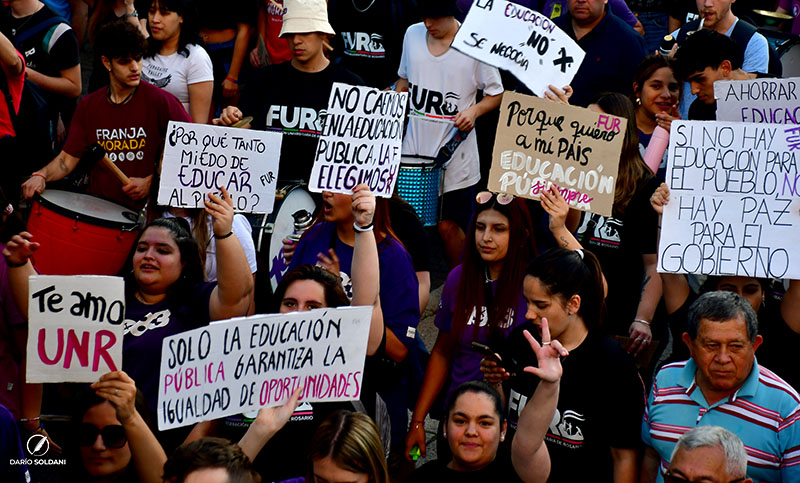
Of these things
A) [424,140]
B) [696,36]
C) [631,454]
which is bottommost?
[631,454]

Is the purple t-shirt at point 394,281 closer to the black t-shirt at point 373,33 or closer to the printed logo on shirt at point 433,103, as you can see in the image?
the printed logo on shirt at point 433,103

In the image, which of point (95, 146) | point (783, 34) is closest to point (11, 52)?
point (95, 146)

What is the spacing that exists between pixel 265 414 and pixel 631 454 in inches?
57.9

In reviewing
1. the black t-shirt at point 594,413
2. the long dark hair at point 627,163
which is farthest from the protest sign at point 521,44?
the black t-shirt at point 594,413

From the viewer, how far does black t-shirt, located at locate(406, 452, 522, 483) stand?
4207 millimetres

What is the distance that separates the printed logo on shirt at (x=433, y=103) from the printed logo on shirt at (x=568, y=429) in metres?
3.56

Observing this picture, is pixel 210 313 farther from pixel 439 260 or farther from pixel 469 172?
pixel 439 260

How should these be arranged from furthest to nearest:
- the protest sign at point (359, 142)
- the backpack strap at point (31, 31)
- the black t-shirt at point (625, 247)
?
the backpack strap at point (31, 31) → the black t-shirt at point (625, 247) → the protest sign at point (359, 142)

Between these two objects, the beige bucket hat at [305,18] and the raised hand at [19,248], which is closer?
the raised hand at [19,248]

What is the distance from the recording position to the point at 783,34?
847 cm

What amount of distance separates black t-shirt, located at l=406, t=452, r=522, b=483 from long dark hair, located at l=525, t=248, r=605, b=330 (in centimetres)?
72

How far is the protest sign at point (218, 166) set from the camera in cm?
564

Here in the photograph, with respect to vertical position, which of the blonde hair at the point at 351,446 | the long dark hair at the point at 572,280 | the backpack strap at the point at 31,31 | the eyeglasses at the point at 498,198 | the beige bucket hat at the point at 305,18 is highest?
the beige bucket hat at the point at 305,18

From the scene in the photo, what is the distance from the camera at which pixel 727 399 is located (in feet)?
13.8
